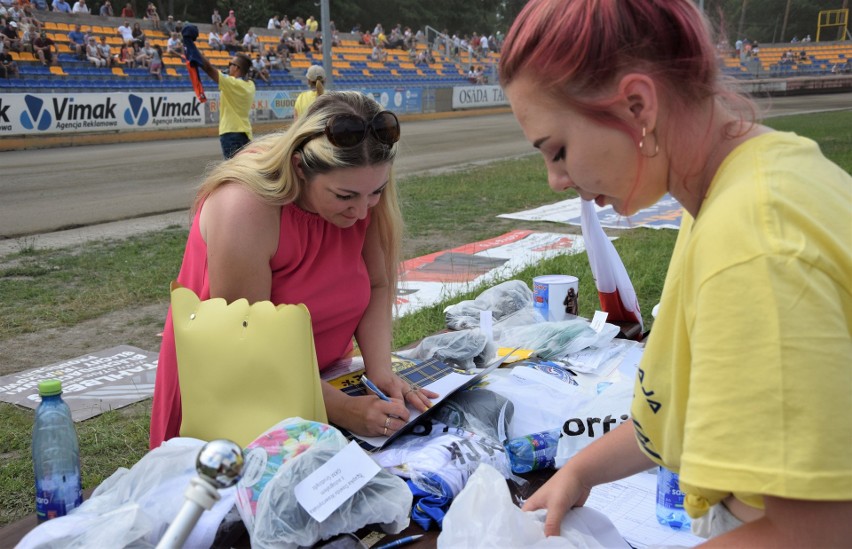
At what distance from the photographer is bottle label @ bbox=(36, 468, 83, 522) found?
1605mm

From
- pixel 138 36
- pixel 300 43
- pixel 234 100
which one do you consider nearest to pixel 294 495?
pixel 234 100

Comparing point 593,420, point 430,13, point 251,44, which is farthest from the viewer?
point 430,13

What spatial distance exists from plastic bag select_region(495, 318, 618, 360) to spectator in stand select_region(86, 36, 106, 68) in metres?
19.9

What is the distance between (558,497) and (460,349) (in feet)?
4.50

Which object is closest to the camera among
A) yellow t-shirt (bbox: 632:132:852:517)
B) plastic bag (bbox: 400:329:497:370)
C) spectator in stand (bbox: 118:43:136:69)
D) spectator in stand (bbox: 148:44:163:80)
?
yellow t-shirt (bbox: 632:132:852:517)

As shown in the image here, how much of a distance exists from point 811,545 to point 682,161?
0.45 metres

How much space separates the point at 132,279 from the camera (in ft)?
19.6

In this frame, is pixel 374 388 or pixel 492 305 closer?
pixel 374 388

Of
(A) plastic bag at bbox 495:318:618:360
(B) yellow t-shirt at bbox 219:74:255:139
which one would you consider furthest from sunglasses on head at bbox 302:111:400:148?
(B) yellow t-shirt at bbox 219:74:255:139

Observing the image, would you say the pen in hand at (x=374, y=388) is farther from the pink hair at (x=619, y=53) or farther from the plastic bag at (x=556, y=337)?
the pink hair at (x=619, y=53)

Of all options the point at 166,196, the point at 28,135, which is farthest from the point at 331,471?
the point at 28,135

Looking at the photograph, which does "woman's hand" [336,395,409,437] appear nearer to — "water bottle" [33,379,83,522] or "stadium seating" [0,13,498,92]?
"water bottle" [33,379,83,522]

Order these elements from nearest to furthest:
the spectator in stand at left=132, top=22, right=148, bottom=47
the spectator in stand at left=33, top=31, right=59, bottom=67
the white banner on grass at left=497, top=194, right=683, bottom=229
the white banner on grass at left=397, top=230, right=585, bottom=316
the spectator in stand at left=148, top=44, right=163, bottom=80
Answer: the white banner on grass at left=397, top=230, right=585, bottom=316
the white banner on grass at left=497, top=194, right=683, bottom=229
the spectator in stand at left=33, top=31, right=59, bottom=67
the spectator in stand at left=148, top=44, right=163, bottom=80
the spectator in stand at left=132, top=22, right=148, bottom=47

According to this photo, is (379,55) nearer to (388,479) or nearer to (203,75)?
(203,75)
